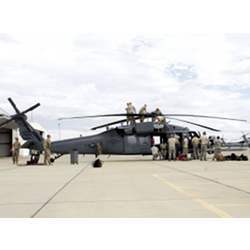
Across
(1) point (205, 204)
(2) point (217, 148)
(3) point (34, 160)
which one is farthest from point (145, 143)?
(1) point (205, 204)

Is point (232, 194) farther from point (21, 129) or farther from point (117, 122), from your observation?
point (21, 129)

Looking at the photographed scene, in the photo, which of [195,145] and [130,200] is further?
[195,145]

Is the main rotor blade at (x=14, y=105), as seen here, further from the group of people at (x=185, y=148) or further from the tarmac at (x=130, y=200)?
the tarmac at (x=130, y=200)

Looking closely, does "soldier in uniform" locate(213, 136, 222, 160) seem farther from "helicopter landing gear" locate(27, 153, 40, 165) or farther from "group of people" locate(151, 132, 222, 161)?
"helicopter landing gear" locate(27, 153, 40, 165)

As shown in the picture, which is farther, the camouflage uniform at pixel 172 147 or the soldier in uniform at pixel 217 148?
the camouflage uniform at pixel 172 147

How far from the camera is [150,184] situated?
1398 centimetres

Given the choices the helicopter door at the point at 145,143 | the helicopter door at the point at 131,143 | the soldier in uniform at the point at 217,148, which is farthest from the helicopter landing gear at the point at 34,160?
the soldier in uniform at the point at 217,148

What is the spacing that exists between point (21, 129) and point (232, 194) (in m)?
23.0

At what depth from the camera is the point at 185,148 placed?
1254 inches

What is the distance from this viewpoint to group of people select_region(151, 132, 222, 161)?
1233 inches

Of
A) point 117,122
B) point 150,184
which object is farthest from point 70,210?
point 117,122

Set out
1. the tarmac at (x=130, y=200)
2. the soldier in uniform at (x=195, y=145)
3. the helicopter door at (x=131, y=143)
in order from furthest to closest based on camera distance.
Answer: the helicopter door at (x=131, y=143) → the soldier in uniform at (x=195, y=145) → the tarmac at (x=130, y=200)

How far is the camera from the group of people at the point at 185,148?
31.3m

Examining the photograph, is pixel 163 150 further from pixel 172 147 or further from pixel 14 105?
pixel 14 105
